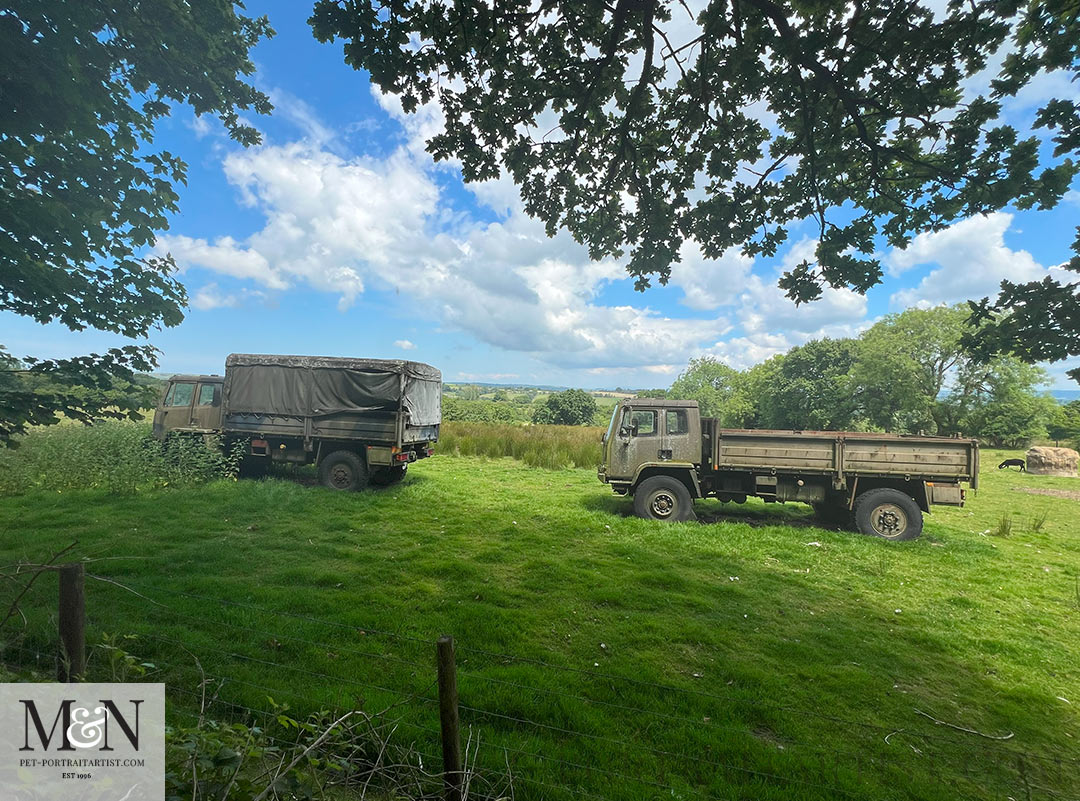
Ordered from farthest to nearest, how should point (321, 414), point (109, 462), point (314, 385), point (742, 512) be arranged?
point (314, 385) < point (321, 414) < point (742, 512) < point (109, 462)

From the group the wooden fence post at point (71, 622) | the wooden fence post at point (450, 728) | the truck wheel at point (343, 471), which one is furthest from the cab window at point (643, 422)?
the wooden fence post at point (71, 622)

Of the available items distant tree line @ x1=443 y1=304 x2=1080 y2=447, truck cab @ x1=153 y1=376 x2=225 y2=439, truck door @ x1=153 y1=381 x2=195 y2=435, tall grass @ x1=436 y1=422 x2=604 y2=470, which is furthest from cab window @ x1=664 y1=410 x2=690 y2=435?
distant tree line @ x1=443 y1=304 x2=1080 y2=447

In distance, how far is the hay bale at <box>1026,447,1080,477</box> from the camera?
19562mm

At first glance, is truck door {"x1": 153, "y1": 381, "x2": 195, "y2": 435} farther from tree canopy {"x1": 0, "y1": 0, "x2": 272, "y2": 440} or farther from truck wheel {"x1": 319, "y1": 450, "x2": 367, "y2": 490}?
tree canopy {"x1": 0, "y1": 0, "x2": 272, "y2": 440}

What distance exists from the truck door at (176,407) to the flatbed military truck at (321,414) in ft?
0.11

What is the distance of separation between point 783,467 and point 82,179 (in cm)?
1153

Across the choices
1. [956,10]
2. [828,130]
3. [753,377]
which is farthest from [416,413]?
[753,377]

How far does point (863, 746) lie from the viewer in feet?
9.48

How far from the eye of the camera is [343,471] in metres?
10.1

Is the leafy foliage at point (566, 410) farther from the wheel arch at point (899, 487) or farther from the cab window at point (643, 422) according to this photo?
the wheel arch at point (899, 487)

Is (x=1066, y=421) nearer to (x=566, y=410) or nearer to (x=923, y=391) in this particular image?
(x=923, y=391)

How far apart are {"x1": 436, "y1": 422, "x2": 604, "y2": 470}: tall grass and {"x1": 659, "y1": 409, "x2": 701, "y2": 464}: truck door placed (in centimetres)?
738

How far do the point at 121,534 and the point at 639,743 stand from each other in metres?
7.92

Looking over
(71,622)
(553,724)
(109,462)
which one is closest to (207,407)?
(109,462)
